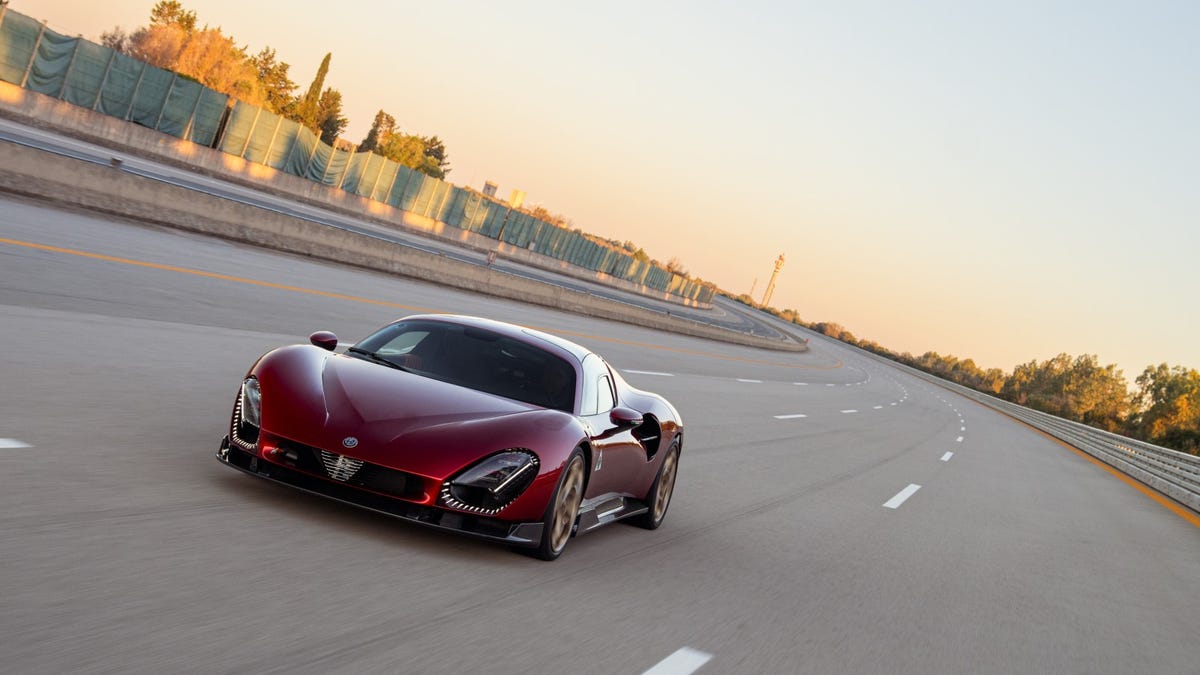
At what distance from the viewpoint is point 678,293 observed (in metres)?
107

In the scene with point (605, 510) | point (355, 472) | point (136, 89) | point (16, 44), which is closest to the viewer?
point (355, 472)

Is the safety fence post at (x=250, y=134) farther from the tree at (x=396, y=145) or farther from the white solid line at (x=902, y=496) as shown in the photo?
the tree at (x=396, y=145)

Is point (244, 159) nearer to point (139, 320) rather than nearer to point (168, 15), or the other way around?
point (139, 320)

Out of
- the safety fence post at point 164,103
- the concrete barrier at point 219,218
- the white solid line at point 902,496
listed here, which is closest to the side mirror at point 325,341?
the white solid line at point 902,496

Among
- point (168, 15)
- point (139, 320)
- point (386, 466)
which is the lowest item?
point (139, 320)

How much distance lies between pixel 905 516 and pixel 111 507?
346 inches

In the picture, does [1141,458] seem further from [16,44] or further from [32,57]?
[16,44]

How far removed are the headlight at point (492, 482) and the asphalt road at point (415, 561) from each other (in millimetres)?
364

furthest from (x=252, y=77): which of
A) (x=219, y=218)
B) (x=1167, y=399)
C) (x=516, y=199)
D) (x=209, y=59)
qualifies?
(x=1167, y=399)

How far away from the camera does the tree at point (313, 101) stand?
128125mm

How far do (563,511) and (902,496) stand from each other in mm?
8524

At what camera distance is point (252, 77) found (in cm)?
11519

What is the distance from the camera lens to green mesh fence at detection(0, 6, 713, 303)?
107 ft

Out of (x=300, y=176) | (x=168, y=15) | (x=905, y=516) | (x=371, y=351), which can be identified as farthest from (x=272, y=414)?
(x=168, y=15)
